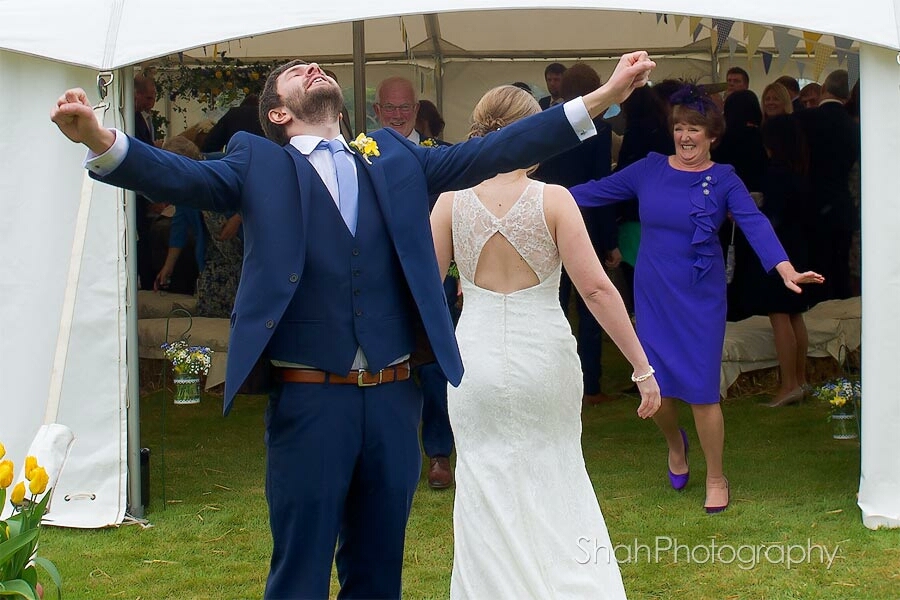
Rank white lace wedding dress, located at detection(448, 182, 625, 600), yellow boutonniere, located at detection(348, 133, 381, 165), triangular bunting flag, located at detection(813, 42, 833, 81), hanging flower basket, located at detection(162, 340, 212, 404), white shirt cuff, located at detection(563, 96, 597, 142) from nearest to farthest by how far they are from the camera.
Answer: white shirt cuff, located at detection(563, 96, 597, 142)
yellow boutonniere, located at detection(348, 133, 381, 165)
white lace wedding dress, located at detection(448, 182, 625, 600)
hanging flower basket, located at detection(162, 340, 212, 404)
triangular bunting flag, located at detection(813, 42, 833, 81)

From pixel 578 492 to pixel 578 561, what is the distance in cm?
23

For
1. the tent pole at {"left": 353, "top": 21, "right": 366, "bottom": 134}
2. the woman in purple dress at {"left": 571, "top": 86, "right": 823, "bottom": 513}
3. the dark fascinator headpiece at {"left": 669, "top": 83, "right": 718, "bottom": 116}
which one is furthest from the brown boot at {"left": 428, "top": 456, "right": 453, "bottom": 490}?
the tent pole at {"left": 353, "top": 21, "right": 366, "bottom": 134}

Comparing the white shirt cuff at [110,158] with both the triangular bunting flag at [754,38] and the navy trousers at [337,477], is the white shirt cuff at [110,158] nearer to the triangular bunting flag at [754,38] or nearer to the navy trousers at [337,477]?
the navy trousers at [337,477]

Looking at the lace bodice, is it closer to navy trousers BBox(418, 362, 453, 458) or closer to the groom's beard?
the groom's beard

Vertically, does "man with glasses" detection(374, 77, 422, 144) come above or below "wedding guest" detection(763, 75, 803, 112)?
below

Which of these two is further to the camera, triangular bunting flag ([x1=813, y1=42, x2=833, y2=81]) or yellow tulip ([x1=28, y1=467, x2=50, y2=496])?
triangular bunting flag ([x1=813, y1=42, x2=833, y2=81])

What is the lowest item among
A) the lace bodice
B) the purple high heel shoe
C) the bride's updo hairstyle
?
the purple high heel shoe

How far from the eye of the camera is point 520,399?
4.10 m

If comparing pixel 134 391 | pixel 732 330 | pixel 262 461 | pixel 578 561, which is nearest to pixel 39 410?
pixel 134 391

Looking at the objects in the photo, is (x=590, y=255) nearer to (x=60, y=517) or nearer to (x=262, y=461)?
(x=60, y=517)

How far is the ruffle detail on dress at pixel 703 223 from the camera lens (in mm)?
5574

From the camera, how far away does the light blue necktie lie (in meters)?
3.17

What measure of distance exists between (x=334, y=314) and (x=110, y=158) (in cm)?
68

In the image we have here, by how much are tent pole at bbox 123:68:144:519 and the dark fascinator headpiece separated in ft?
7.83
